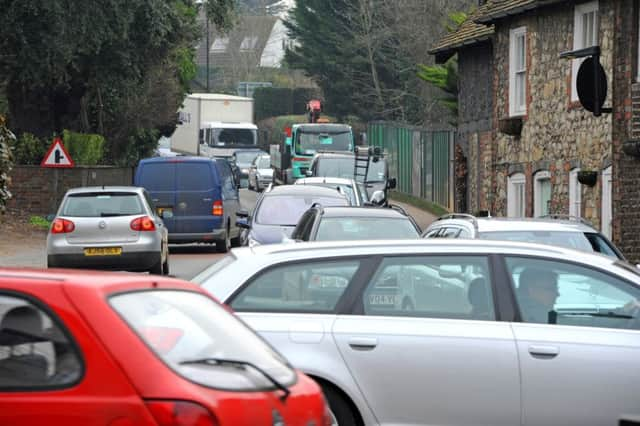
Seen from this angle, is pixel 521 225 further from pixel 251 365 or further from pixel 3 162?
pixel 3 162

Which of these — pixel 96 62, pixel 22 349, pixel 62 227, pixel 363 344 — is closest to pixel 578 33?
pixel 62 227

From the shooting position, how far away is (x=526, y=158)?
90.1 feet

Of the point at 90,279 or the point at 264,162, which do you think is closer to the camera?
the point at 90,279

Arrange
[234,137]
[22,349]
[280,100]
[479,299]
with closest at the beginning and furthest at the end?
[22,349]
[479,299]
[234,137]
[280,100]

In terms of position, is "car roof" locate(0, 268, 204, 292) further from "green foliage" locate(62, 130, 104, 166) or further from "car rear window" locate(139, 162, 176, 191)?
"green foliage" locate(62, 130, 104, 166)

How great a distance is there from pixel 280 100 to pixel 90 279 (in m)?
85.5

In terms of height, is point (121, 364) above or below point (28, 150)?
below

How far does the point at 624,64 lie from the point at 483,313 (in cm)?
1452

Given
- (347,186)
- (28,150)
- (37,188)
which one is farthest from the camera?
(28,150)

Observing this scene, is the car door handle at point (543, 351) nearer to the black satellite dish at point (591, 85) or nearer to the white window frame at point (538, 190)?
the black satellite dish at point (591, 85)

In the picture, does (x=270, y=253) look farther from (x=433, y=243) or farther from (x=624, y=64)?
(x=624, y=64)

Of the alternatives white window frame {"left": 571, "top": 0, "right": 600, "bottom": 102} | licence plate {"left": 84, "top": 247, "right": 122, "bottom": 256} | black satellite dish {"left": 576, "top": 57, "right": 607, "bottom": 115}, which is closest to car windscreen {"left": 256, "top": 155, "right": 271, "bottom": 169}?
white window frame {"left": 571, "top": 0, "right": 600, "bottom": 102}

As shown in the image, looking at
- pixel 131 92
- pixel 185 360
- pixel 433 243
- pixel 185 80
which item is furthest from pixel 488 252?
pixel 185 80

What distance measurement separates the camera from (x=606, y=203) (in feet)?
74.8
